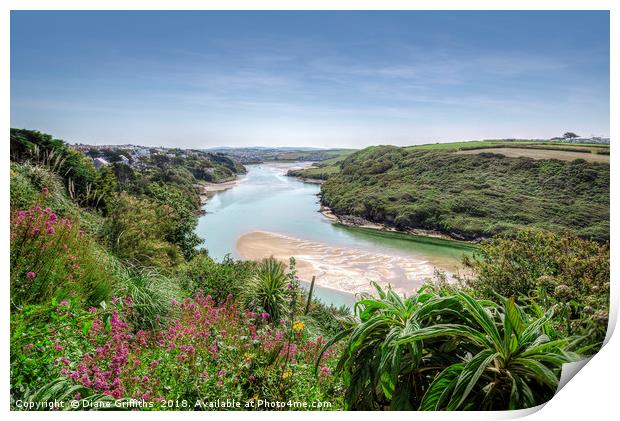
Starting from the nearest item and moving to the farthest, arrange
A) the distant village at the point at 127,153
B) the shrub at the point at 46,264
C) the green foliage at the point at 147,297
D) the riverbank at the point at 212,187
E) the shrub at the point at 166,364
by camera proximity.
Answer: the shrub at the point at 166,364
the shrub at the point at 46,264
the green foliage at the point at 147,297
the distant village at the point at 127,153
the riverbank at the point at 212,187

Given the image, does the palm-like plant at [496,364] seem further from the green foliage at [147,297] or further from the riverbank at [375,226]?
the green foliage at [147,297]

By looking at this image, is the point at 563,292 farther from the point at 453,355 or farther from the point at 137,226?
the point at 137,226

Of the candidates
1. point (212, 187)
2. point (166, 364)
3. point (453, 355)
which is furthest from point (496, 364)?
point (212, 187)

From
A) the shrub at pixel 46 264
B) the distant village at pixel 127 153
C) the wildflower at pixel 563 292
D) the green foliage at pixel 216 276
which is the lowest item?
the green foliage at pixel 216 276

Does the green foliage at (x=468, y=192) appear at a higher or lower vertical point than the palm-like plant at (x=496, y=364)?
higher

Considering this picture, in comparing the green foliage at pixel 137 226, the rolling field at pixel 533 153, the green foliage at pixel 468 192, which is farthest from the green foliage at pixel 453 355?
the green foliage at pixel 137 226

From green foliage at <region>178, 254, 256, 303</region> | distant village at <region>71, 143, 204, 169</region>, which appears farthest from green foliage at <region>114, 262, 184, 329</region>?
distant village at <region>71, 143, 204, 169</region>

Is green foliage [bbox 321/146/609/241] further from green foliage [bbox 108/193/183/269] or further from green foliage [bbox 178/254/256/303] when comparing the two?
green foliage [bbox 108/193/183/269]
